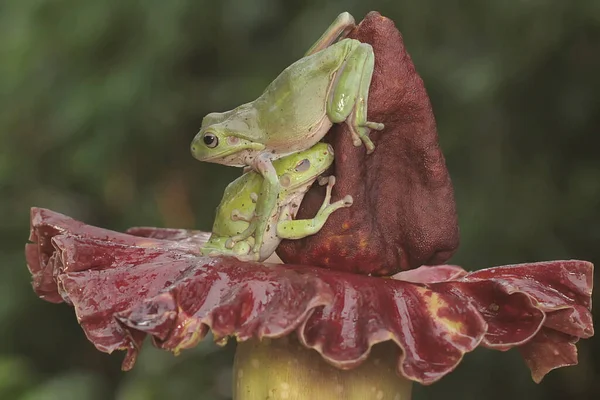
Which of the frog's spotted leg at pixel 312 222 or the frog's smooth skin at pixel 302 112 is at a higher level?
the frog's smooth skin at pixel 302 112

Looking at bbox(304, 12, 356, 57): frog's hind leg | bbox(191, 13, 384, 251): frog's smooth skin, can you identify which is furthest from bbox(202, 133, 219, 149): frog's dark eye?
bbox(304, 12, 356, 57): frog's hind leg

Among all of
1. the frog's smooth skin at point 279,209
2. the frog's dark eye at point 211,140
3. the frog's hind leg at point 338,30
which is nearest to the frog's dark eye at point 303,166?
the frog's smooth skin at point 279,209

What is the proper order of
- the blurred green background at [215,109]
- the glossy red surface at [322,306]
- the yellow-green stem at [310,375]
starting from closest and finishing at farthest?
the glossy red surface at [322,306]
the yellow-green stem at [310,375]
the blurred green background at [215,109]

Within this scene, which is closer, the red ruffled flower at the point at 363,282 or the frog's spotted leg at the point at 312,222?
the red ruffled flower at the point at 363,282

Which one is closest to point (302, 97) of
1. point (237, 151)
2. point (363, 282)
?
point (237, 151)

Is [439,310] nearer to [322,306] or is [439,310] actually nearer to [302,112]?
[322,306]

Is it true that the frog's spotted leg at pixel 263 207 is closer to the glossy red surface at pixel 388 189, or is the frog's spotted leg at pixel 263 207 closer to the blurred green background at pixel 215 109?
the glossy red surface at pixel 388 189
